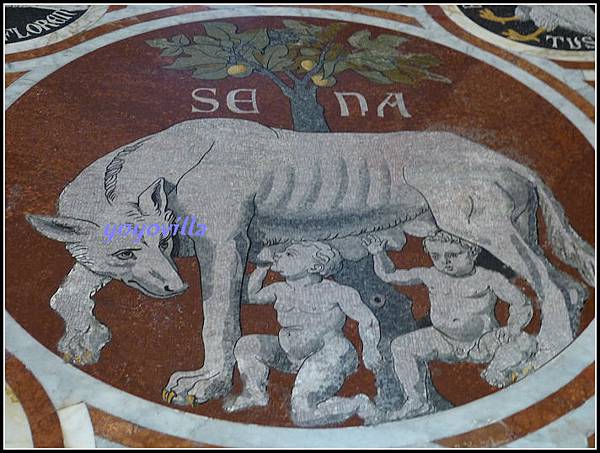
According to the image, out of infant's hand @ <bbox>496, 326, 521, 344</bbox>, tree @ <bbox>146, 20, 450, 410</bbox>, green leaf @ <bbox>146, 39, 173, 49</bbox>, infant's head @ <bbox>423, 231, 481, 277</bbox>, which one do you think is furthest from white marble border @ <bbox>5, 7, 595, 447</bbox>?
green leaf @ <bbox>146, 39, 173, 49</bbox>

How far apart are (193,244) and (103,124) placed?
1124 mm

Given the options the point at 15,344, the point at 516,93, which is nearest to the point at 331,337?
the point at 15,344

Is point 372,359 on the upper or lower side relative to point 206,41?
lower

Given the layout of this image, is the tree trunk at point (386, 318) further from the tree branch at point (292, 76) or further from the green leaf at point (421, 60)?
the green leaf at point (421, 60)

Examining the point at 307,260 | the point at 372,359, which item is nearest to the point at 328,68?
the point at 307,260

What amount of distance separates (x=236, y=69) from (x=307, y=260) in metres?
1.83

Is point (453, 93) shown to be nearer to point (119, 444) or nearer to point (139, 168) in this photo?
point (139, 168)

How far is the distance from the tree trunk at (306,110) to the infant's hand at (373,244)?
35.2 inches

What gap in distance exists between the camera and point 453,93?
4.85m

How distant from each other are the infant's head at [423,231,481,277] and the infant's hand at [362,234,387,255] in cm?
20

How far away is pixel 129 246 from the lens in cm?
361

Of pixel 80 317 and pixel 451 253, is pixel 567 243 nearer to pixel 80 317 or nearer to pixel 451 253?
pixel 451 253

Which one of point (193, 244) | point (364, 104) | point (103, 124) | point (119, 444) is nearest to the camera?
point (119, 444)

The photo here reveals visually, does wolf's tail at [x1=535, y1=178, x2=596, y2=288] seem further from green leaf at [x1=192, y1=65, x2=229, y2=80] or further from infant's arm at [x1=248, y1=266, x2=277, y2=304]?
green leaf at [x1=192, y1=65, x2=229, y2=80]
